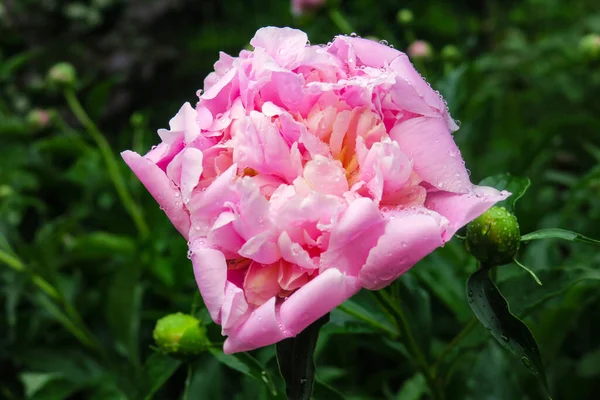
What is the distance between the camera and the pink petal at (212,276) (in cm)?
46

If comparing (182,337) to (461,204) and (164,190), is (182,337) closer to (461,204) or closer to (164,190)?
(164,190)

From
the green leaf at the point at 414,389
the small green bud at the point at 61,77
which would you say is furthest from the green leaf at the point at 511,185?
the small green bud at the point at 61,77

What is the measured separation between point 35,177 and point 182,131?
98 centimetres

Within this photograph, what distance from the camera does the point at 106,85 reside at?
1.18 metres

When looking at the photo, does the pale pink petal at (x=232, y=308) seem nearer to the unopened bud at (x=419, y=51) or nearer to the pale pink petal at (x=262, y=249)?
the pale pink petal at (x=262, y=249)

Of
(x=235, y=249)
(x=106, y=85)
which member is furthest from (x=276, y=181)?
(x=106, y=85)

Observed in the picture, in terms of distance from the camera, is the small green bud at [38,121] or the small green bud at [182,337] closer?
the small green bud at [182,337]

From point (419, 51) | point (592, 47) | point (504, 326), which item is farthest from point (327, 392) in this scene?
point (592, 47)

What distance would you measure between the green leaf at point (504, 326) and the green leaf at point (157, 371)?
1.05 feet

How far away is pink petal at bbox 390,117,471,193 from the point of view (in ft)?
1.58

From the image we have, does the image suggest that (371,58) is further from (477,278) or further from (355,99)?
(477,278)

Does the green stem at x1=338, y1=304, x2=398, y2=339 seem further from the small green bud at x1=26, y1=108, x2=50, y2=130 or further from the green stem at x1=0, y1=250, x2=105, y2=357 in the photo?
the small green bud at x1=26, y1=108, x2=50, y2=130

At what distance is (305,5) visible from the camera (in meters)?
1.37

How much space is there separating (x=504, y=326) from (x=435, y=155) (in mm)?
143
